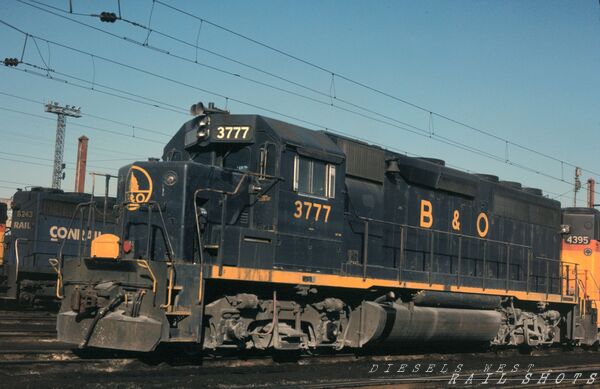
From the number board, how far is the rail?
2.72 m

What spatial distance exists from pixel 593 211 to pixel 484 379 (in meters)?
10.3

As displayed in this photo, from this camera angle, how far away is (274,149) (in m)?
10.8

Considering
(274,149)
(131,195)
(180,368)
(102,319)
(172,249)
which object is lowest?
(180,368)

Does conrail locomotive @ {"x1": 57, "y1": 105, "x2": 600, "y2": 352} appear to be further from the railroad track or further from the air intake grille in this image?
the railroad track

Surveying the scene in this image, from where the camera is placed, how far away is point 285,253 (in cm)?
1082

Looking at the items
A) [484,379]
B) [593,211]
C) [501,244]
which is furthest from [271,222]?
[593,211]

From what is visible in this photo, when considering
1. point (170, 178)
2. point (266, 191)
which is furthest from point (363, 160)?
point (170, 178)

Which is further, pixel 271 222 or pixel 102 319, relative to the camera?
pixel 271 222

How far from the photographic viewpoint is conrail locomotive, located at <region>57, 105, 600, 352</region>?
956 cm

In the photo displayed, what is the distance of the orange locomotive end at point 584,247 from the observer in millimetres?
18062

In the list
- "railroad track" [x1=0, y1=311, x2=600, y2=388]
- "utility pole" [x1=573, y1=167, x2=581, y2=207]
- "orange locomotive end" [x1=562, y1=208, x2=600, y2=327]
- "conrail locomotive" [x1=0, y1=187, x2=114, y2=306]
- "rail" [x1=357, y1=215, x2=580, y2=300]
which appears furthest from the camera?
"utility pole" [x1=573, y1=167, x2=581, y2=207]

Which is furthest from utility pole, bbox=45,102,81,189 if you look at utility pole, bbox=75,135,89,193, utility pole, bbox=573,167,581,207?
utility pole, bbox=573,167,581,207

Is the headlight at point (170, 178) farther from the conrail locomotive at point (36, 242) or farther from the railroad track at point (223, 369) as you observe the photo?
the conrail locomotive at point (36, 242)

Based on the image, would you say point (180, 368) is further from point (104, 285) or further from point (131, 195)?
point (131, 195)
